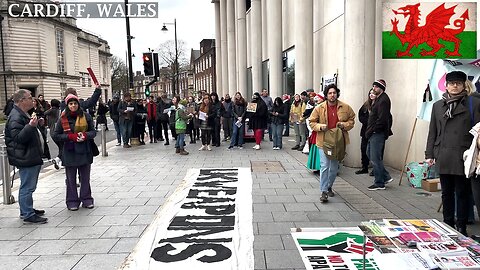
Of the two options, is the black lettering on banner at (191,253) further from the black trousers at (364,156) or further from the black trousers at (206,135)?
the black trousers at (206,135)

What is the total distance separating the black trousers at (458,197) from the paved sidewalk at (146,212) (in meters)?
0.54

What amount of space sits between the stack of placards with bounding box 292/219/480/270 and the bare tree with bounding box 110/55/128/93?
83850mm

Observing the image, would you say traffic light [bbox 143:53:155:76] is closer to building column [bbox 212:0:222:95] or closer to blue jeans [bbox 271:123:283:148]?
blue jeans [bbox 271:123:283:148]

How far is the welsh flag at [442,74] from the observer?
594 centimetres

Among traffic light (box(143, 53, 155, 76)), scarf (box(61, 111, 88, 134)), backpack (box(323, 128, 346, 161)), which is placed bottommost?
backpack (box(323, 128, 346, 161))

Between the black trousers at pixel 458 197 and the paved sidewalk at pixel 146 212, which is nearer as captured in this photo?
the paved sidewalk at pixel 146 212

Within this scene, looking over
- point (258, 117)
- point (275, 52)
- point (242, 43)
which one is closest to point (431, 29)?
point (258, 117)

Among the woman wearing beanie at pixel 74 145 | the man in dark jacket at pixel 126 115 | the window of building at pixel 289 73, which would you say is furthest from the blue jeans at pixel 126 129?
the woman wearing beanie at pixel 74 145

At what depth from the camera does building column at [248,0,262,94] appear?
76.4ft

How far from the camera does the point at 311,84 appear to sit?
1554 cm

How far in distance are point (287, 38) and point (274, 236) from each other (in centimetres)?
1578

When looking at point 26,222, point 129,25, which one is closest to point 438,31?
point 26,222


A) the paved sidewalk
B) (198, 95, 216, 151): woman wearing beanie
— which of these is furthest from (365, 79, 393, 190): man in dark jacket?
(198, 95, 216, 151): woman wearing beanie

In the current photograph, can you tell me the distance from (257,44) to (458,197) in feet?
65.6
